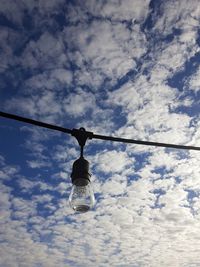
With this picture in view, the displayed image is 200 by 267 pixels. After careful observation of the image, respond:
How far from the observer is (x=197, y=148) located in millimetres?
3326

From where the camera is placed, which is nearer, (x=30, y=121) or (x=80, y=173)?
(x=30, y=121)

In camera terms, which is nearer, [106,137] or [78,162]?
[106,137]

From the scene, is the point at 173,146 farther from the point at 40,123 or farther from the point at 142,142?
the point at 40,123

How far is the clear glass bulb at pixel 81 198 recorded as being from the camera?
3322 millimetres

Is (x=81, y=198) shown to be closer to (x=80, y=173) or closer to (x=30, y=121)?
(x=80, y=173)

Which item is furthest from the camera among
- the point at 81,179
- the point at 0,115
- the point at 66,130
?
the point at 81,179

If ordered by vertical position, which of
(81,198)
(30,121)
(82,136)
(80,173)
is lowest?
(81,198)

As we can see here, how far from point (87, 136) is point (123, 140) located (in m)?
0.39

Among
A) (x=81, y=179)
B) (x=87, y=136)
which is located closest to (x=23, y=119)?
(x=87, y=136)

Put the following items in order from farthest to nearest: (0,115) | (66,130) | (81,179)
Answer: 1. (81,179)
2. (66,130)
3. (0,115)

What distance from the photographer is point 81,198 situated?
10.9 ft

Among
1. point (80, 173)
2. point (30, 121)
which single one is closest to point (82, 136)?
point (80, 173)

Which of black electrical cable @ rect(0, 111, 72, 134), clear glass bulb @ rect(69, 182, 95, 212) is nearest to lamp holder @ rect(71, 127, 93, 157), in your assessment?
black electrical cable @ rect(0, 111, 72, 134)

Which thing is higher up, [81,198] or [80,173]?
[80,173]
